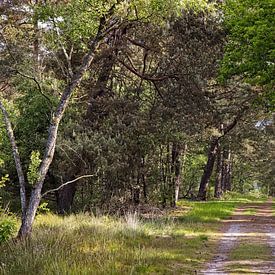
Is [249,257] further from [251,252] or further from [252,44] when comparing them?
[252,44]

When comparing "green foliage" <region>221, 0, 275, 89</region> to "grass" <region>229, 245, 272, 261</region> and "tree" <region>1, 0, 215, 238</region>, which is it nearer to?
"grass" <region>229, 245, 272, 261</region>

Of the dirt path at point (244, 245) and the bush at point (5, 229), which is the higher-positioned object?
the bush at point (5, 229)

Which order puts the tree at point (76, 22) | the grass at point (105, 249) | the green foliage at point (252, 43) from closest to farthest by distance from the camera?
the grass at point (105, 249)
the tree at point (76, 22)
the green foliage at point (252, 43)

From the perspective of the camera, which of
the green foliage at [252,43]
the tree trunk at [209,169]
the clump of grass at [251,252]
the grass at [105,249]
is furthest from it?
the tree trunk at [209,169]

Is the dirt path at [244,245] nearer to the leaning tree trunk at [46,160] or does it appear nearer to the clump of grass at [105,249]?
the clump of grass at [105,249]

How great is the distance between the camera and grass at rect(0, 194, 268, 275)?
26.6 feet

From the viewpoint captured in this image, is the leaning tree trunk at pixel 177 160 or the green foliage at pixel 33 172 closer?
the green foliage at pixel 33 172

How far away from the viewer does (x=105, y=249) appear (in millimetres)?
9898

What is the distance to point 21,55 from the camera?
1249cm

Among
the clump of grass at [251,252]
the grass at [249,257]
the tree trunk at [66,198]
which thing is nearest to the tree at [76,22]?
the grass at [249,257]

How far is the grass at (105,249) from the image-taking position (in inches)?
319

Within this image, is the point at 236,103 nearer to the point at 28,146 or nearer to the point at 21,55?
the point at 28,146

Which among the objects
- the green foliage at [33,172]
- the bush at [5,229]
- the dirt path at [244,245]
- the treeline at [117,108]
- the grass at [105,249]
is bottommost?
the dirt path at [244,245]

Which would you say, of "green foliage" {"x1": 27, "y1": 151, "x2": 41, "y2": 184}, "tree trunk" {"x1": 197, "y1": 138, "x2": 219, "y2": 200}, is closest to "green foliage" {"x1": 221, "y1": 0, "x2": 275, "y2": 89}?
"green foliage" {"x1": 27, "y1": 151, "x2": 41, "y2": 184}
